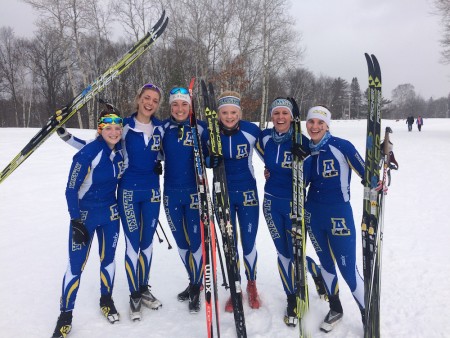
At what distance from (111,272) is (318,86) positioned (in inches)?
2404

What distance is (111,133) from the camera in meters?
2.80

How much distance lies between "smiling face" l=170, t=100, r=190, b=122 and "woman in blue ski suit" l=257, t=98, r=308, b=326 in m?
0.83

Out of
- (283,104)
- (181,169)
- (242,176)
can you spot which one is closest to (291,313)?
(242,176)

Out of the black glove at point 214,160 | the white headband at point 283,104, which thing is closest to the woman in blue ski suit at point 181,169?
the black glove at point 214,160

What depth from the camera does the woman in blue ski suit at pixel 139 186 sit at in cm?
297

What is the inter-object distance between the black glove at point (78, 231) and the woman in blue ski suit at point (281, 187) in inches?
65.8

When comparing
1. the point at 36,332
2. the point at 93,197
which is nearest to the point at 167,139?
the point at 93,197

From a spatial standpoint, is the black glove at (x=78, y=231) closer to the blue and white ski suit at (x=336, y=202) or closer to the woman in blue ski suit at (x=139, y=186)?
the woman in blue ski suit at (x=139, y=186)

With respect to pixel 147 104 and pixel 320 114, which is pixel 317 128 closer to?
pixel 320 114

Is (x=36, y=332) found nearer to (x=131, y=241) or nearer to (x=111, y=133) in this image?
(x=131, y=241)

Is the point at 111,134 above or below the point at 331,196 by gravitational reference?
above

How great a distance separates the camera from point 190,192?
10.00ft

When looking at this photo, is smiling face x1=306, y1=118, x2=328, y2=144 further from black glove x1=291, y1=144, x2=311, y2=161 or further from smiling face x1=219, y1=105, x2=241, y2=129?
smiling face x1=219, y1=105, x2=241, y2=129

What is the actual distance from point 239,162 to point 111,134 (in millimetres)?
1231
